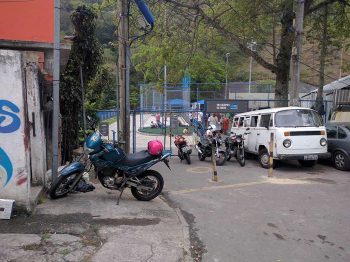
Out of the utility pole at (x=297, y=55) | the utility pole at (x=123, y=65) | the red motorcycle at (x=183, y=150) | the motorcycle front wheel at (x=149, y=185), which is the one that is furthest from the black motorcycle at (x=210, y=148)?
the motorcycle front wheel at (x=149, y=185)

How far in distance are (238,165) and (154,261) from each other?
1013 cm

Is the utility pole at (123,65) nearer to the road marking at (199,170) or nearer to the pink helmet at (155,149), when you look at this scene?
the road marking at (199,170)

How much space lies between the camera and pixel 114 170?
8.31 metres

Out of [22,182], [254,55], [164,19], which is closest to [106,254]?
[22,182]

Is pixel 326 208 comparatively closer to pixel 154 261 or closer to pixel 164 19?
pixel 154 261

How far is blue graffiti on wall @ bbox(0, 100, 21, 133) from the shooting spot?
633cm

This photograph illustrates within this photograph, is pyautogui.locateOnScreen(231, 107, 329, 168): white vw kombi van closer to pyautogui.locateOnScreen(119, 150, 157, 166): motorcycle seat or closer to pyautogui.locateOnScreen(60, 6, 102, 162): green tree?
pyautogui.locateOnScreen(119, 150, 157, 166): motorcycle seat

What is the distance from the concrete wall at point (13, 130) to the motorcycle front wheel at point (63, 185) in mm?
1275

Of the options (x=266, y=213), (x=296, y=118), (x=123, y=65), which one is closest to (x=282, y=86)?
(x=296, y=118)

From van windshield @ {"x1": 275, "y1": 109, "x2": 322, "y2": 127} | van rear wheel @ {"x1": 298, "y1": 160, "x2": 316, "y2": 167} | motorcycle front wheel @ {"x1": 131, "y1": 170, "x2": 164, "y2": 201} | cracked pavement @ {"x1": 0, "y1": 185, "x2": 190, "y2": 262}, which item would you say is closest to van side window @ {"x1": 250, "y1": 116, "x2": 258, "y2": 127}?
van windshield @ {"x1": 275, "y1": 109, "x2": 322, "y2": 127}

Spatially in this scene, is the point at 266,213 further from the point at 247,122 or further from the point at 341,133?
the point at 247,122

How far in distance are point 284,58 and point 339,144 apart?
6.25m

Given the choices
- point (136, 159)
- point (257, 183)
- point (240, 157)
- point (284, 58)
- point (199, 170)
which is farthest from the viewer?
point (284, 58)

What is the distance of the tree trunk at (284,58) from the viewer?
18.5m
